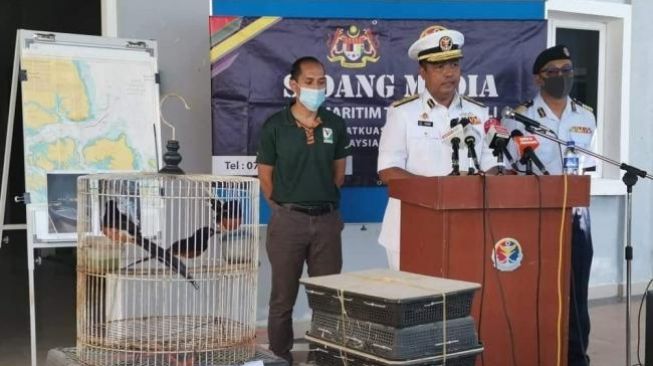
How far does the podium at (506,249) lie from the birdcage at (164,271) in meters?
0.76

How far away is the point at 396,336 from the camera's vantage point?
2.42 m

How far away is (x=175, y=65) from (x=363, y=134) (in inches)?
50.8

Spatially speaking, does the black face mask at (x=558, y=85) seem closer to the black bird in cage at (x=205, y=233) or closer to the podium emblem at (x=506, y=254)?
the podium emblem at (x=506, y=254)

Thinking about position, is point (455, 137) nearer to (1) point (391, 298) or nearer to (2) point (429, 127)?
(2) point (429, 127)

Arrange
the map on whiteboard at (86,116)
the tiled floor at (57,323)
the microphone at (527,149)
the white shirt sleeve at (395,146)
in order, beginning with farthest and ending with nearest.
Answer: the tiled floor at (57,323)
the map on whiteboard at (86,116)
the white shirt sleeve at (395,146)
the microphone at (527,149)

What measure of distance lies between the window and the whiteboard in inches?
146

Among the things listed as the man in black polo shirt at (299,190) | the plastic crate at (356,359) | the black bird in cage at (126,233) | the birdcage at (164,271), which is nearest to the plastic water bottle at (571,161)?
the man in black polo shirt at (299,190)

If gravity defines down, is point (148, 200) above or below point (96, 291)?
above

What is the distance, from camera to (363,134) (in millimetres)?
4965

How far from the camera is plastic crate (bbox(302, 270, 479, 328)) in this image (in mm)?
2434

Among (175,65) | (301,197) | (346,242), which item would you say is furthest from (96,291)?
(346,242)

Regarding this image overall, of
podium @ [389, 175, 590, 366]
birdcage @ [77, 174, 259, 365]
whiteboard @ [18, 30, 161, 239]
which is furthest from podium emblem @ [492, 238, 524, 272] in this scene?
whiteboard @ [18, 30, 161, 239]

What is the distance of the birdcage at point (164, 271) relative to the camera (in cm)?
260

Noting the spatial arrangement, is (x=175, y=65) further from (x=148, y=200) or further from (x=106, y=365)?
(x=106, y=365)
